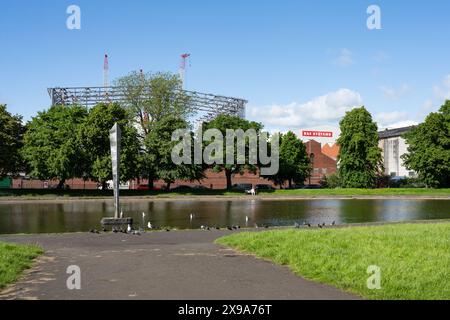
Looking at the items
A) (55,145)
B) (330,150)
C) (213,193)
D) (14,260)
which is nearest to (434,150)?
(213,193)

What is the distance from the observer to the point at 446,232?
18344 millimetres

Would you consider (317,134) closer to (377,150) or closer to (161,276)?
(377,150)

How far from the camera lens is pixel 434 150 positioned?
3108 inches

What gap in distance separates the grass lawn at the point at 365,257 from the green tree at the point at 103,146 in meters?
48.2

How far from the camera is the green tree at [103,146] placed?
6550 cm

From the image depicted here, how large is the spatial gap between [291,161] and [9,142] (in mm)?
47108

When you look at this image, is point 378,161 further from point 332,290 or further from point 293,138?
point 332,290

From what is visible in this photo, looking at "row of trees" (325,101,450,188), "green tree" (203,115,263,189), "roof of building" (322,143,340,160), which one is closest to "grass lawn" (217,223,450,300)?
"green tree" (203,115,263,189)

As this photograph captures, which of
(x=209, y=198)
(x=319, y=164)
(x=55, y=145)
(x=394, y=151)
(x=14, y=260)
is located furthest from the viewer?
(x=394, y=151)

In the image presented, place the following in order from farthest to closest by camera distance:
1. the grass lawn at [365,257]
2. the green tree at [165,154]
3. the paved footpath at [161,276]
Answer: the green tree at [165,154] → the grass lawn at [365,257] → the paved footpath at [161,276]

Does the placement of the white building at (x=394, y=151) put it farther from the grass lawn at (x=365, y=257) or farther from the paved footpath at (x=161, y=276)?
the paved footpath at (x=161, y=276)

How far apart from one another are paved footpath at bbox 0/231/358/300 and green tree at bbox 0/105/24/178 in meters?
53.6

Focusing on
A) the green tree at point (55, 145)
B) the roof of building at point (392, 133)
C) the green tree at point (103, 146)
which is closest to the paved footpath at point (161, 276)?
the green tree at point (103, 146)

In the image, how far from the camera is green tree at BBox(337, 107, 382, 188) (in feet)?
276
